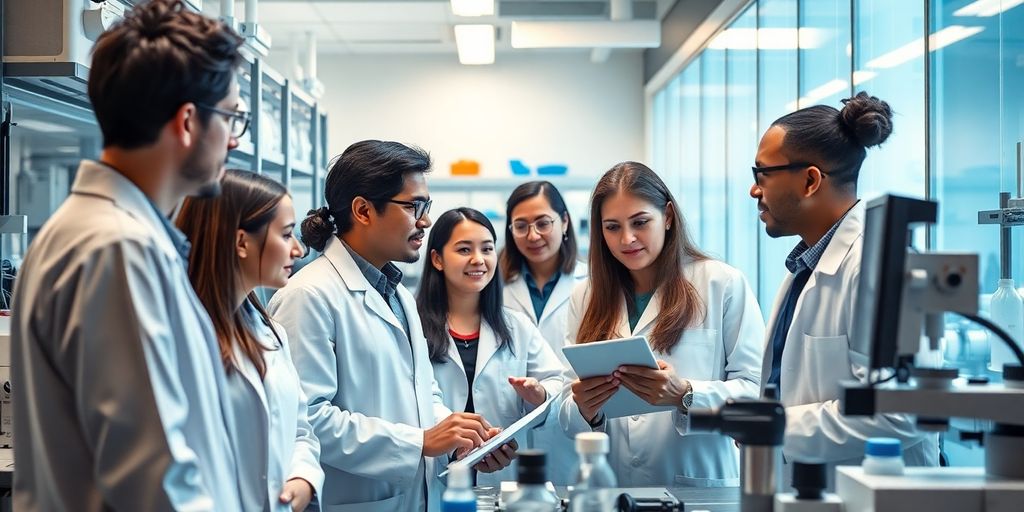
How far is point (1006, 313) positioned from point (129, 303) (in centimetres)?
185

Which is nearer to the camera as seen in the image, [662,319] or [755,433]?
[755,433]

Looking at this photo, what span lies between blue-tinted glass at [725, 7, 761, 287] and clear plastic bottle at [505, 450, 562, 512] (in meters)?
2.99

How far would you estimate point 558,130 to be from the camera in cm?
732

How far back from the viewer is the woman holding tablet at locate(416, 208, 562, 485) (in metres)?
2.68

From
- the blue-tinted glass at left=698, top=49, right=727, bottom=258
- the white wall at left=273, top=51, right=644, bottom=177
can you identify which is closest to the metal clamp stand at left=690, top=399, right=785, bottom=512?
the blue-tinted glass at left=698, top=49, right=727, bottom=258

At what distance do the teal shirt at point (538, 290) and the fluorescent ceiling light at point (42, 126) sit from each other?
2.05m

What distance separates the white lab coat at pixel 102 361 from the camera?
112 centimetres

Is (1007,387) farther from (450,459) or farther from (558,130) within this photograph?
(558,130)

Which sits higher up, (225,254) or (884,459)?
(225,254)

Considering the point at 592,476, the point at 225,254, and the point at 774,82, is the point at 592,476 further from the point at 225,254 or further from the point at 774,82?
the point at 774,82

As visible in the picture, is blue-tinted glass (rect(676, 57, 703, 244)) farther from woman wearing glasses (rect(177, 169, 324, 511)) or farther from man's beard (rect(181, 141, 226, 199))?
man's beard (rect(181, 141, 226, 199))

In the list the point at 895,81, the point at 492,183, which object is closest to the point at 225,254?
the point at 895,81

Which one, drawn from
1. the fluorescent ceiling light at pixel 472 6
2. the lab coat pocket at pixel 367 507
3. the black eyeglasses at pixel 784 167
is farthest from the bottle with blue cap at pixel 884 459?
the fluorescent ceiling light at pixel 472 6

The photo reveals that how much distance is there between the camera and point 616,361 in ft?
6.63
